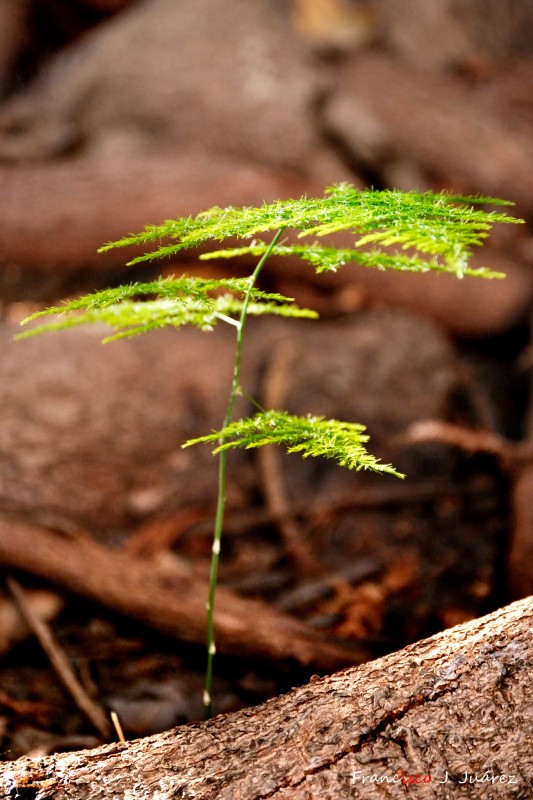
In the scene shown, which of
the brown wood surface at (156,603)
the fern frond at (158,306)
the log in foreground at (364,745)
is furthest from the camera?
the brown wood surface at (156,603)

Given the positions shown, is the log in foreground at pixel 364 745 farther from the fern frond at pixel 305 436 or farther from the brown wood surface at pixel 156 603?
the brown wood surface at pixel 156 603

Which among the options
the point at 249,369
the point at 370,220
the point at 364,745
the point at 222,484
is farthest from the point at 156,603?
the point at 249,369

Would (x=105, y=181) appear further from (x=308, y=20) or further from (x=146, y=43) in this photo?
(x=308, y=20)

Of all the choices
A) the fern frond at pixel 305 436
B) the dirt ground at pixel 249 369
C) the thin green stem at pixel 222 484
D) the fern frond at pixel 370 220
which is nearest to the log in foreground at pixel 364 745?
the thin green stem at pixel 222 484

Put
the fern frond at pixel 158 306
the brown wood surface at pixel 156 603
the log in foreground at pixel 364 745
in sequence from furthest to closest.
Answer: the brown wood surface at pixel 156 603
the fern frond at pixel 158 306
the log in foreground at pixel 364 745

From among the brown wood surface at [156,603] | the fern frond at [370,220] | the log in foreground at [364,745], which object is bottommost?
the log in foreground at [364,745]

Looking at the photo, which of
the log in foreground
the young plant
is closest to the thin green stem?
the young plant
